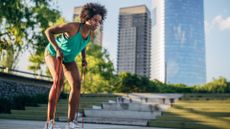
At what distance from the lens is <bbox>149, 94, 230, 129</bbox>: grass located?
8.83m

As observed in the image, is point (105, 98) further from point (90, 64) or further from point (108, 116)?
point (90, 64)

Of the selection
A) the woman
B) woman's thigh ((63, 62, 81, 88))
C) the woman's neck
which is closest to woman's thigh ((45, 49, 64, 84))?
the woman

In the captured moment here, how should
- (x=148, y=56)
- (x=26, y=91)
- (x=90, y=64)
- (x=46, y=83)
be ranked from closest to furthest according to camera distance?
(x=26, y=91), (x=46, y=83), (x=90, y=64), (x=148, y=56)

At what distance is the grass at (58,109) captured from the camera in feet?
38.2

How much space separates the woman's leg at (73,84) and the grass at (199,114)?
5320 mm

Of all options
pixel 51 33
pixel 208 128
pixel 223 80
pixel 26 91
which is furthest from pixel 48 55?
pixel 223 80

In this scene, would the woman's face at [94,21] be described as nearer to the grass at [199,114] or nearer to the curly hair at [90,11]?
the curly hair at [90,11]

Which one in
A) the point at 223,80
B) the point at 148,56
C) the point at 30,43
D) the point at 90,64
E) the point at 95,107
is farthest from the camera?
the point at 148,56

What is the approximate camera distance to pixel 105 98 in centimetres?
1378

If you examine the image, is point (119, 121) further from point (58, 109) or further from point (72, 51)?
point (72, 51)

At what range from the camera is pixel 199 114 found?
31.9 ft

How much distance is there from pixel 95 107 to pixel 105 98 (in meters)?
1.58

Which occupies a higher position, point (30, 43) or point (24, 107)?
point (30, 43)

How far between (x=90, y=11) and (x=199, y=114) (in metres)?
6.64
